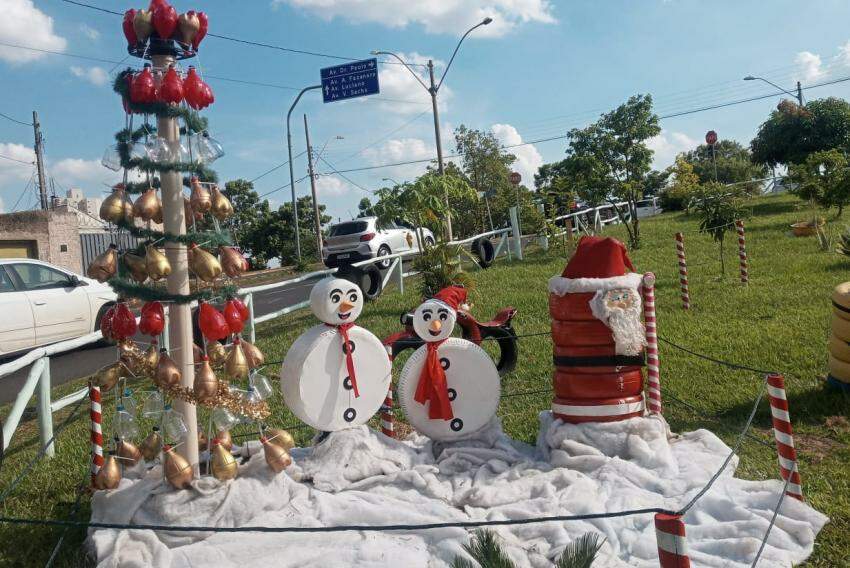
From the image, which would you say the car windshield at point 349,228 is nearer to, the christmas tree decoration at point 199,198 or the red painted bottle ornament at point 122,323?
the christmas tree decoration at point 199,198

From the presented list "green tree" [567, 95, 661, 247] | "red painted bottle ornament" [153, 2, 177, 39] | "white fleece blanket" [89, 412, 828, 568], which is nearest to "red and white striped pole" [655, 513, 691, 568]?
"white fleece blanket" [89, 412, 828, 568]

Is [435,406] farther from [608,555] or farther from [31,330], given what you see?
[31,330]

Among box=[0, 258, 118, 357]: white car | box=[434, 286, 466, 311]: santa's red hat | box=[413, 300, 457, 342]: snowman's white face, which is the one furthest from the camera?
box=[0, 258, 118, 357]: white car

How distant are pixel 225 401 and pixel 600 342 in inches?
103

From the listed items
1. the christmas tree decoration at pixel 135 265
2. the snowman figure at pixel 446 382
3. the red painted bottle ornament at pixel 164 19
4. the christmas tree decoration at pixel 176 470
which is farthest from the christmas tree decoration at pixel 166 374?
the red painted bottle ornament at pixel 164 19

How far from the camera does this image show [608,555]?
3.37 metres

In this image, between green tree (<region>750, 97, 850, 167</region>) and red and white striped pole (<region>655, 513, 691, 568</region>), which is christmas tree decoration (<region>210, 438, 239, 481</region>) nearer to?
red and white striped pole (<region>655, 513, 691, 568</region>)

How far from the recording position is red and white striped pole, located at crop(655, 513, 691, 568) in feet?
7.34

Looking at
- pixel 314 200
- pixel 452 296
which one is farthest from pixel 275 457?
pixel 314 200

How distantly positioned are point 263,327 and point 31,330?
3.48 m

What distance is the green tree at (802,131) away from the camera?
1009 inches

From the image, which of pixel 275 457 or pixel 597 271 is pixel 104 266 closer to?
pixel 275 457

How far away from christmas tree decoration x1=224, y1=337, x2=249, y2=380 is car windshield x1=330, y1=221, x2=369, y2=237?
53.1 feet

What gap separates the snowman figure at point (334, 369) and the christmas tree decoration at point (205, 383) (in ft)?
2.53
